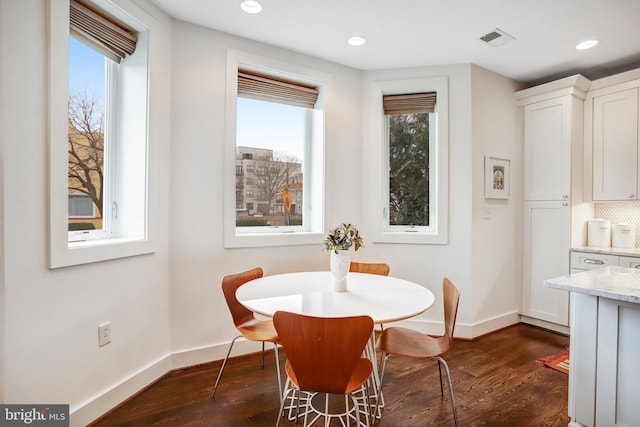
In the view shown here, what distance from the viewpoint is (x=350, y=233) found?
2002 millimetres

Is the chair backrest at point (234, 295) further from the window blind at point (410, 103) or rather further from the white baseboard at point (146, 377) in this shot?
the window blind at point (410, 103)

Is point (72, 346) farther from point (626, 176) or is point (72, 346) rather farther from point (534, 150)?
point (626, 176)

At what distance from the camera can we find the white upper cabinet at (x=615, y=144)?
9.70 ft

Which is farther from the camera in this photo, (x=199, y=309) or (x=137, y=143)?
(x=199, y=309)

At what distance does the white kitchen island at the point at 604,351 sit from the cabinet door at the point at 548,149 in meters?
1.74

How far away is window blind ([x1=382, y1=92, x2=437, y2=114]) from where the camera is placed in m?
3.23

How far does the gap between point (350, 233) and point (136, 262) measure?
142 cm

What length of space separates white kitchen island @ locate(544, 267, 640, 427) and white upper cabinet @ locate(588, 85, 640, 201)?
1.80 m

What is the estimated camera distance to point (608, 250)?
9.59ft

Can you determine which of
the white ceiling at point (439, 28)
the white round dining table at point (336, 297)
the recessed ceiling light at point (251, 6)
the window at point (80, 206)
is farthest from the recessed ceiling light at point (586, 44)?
the window at point (80, 206)

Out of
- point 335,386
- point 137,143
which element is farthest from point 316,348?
point 137,143

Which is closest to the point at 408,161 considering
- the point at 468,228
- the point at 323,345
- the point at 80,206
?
the point at 468,228

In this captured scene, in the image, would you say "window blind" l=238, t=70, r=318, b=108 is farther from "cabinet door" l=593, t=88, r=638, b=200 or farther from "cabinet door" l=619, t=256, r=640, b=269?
"cabinet door" l=619, t=256, r=640, b=269

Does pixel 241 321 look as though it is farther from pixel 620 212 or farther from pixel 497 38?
pixel 620 212
